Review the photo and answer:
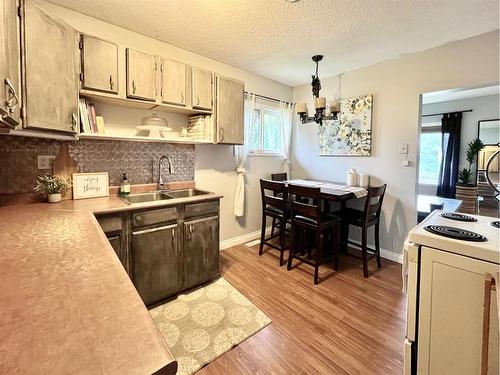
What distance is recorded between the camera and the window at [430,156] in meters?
5.70

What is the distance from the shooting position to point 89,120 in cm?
198

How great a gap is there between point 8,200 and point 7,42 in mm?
1148

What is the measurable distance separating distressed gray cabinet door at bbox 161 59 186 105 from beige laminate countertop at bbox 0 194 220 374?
1613 millimetres

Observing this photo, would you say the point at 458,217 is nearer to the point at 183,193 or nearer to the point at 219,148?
the point at 183,193

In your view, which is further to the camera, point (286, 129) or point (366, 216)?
point (286, 129)

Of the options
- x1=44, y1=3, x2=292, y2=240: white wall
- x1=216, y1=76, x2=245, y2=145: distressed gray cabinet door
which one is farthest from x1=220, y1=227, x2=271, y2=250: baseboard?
x1=216, y1=76, x2=245, y2=145: distressed gray cabinet door

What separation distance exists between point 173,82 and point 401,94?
8.38ft

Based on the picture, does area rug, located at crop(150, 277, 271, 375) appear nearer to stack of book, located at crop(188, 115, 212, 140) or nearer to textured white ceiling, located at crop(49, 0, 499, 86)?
stack of book, located at crop(188, 115, 212, 140)

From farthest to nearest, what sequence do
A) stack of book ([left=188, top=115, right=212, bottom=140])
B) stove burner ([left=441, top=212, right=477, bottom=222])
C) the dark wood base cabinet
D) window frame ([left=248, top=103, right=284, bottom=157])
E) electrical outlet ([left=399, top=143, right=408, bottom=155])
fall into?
window frame ([left=248, top=103, right=284, bottom=157]) → electrical outlet ([left=399, top=143, right=408, bottom=155]) → stack of book ([left=188, top=115, right=212, bottom=140]) → the dark wood base cabinet → stove burner ([left=441, top=212, right=477, bottom=222])

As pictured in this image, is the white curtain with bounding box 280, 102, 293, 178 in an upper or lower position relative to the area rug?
upper

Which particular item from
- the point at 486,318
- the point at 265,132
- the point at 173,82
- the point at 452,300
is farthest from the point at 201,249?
the point at 265,132

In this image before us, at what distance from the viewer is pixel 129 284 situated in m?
0.72

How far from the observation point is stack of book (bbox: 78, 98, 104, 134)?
6.31 feet

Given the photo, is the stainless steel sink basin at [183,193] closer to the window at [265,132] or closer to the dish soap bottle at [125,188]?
the dish soap bottle at [125,188]
